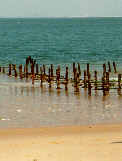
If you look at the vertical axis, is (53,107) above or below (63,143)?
below

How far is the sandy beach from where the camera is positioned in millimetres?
14570

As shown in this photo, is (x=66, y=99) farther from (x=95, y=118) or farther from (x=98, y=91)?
(x=95, y=118)

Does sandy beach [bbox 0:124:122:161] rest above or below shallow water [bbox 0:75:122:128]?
above

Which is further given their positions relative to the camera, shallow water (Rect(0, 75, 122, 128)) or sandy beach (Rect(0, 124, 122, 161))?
shallow water (Rect(0, 75, 122, 128))

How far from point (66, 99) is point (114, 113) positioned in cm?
552

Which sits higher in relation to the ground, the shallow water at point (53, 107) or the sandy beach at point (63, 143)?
the sandy beach at point (63, 143)

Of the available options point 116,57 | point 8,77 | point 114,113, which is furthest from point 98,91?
point 116,57

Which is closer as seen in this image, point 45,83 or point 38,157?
point 38,157

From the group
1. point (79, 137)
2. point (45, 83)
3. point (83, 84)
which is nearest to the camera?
point (79, 137)

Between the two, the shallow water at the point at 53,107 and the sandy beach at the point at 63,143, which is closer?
the sandy beach at the point at 63,143

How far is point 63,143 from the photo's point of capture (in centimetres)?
1659

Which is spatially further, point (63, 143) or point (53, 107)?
point (53, 107)

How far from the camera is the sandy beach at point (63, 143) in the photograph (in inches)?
574

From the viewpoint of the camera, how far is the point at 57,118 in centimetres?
2261
